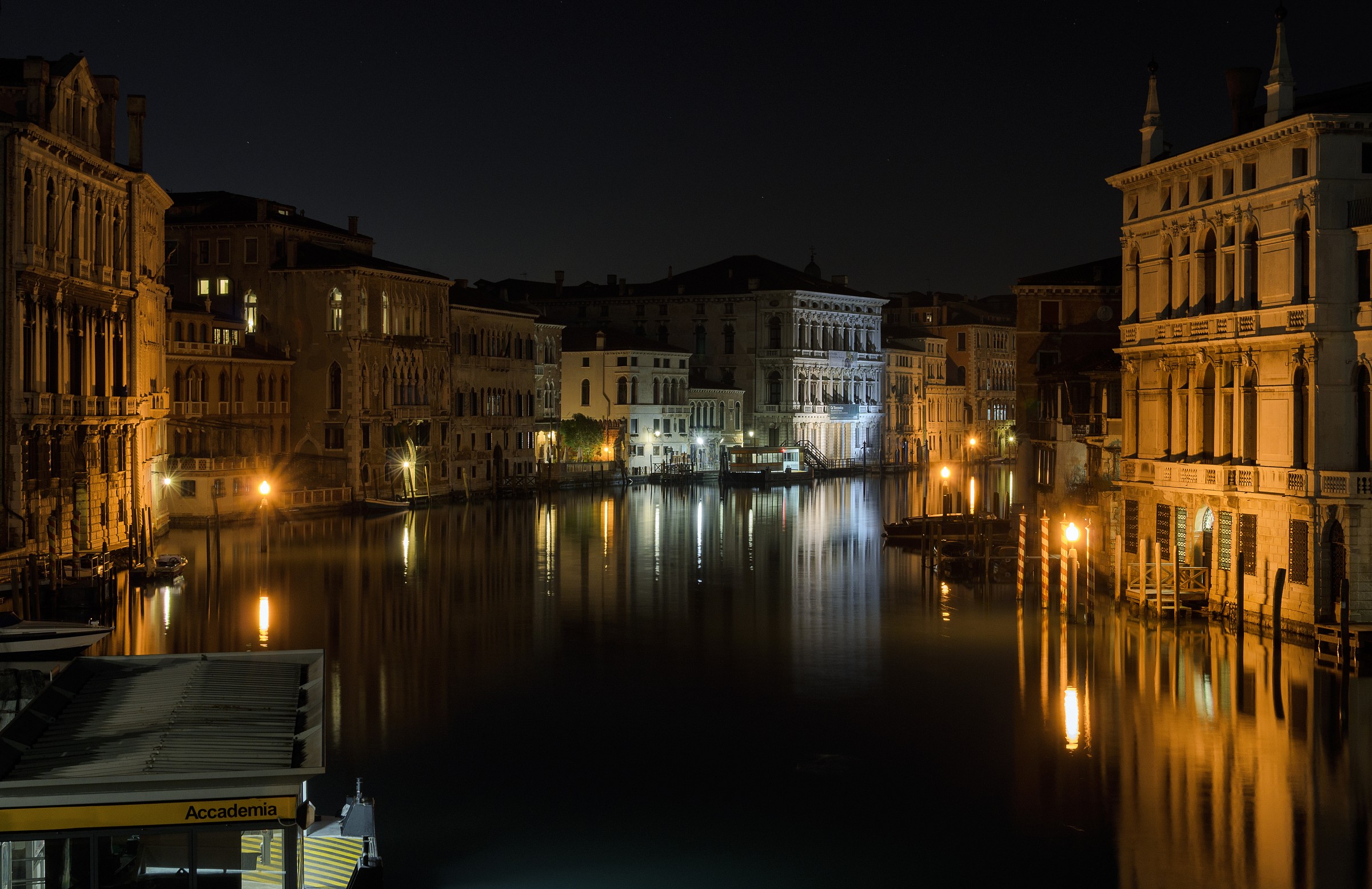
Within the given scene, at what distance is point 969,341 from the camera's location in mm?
94625

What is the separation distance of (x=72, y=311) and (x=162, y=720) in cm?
2256

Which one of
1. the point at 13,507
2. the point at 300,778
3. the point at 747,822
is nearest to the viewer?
the point at 300,778

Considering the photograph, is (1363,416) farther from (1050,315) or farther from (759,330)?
(759,330)

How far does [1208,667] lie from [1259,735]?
360 centimetres

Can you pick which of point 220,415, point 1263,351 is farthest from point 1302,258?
point 220,415

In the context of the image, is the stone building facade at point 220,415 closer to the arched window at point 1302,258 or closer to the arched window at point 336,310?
the arched window at point 336,310

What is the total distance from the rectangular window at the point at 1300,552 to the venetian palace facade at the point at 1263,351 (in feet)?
0.08

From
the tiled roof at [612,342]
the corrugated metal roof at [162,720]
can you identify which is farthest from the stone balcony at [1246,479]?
the tiled roof at [612,342]

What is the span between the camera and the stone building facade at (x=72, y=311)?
86.2 ft

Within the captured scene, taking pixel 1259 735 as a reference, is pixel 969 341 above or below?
above

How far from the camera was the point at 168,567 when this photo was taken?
29219mm

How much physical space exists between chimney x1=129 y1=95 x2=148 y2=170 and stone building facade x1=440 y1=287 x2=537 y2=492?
22084 mm

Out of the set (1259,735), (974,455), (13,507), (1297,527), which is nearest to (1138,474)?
(1297,527)

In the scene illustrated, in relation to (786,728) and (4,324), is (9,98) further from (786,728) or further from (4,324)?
(786,728)
